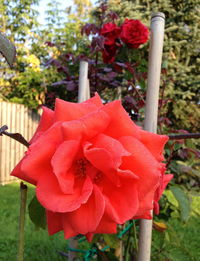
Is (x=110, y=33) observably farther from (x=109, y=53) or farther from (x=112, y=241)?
(x=112, y=241)

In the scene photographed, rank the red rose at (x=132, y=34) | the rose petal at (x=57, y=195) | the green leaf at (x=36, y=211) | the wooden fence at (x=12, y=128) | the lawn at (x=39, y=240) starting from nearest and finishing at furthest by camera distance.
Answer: the rose petal at (x=57, y=195), the green leaf at (x=36, y=211), the red rose at (x=132, y=34), the lawn at (x=39, y=240), the wooden fence at (x=12, y=128)

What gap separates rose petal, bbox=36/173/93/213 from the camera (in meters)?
0.32

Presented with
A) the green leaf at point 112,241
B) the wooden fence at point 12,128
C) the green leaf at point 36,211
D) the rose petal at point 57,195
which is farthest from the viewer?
the wooden fence at point 12,128

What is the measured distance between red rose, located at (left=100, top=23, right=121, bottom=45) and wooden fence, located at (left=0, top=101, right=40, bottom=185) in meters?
4.06

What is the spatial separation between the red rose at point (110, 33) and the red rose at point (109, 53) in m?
0.02

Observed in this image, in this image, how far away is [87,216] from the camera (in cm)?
33

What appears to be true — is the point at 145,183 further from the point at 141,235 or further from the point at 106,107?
the point at 141,235

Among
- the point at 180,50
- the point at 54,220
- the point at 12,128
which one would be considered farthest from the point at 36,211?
the point at 180,50

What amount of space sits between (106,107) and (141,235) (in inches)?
16.5

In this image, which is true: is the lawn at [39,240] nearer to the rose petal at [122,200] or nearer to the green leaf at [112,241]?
the green leaf at [112,241]

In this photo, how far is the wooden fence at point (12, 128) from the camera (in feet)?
17.7

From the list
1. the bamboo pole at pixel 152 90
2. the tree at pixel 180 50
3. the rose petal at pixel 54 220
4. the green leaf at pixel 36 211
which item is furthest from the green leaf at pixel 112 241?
the tree at pixel 180 50

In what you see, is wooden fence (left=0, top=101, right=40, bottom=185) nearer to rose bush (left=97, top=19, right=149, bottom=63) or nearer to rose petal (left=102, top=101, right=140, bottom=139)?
rose bush (left=97, top=19, right=149, bottom=63)

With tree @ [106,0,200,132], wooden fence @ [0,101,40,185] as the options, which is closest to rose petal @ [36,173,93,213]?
wooden fence @ [0,101,40,185]
